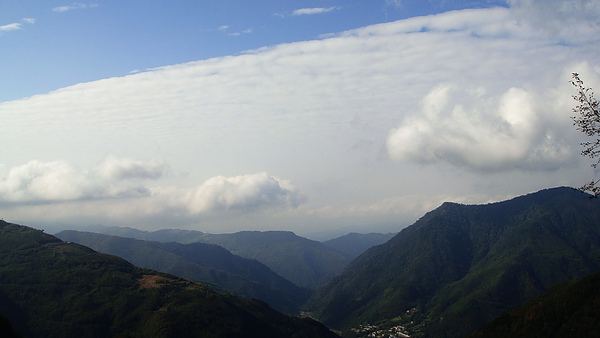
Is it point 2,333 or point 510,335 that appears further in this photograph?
point 510,335

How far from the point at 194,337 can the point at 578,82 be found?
7879 inches

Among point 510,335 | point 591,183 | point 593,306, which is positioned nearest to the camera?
point 591,183

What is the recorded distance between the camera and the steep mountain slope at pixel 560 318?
278 ft

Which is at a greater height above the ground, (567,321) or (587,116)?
(587,116)

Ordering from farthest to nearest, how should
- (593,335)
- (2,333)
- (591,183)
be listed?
(593,335), (2,333), (591,183)

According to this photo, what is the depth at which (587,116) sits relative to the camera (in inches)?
2302

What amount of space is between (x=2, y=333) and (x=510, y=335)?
11460 centimetres

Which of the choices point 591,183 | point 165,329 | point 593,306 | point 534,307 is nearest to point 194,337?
point 165,329

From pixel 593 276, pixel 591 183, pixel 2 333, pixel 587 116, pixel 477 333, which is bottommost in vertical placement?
pixel 477 333

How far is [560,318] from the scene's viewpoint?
306 ft

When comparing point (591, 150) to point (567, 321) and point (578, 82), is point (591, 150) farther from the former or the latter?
point (567, 321)

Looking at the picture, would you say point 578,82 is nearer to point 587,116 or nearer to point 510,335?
point 587,116

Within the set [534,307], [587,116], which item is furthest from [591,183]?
[534,307]

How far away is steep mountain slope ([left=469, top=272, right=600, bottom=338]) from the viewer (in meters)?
84.8
